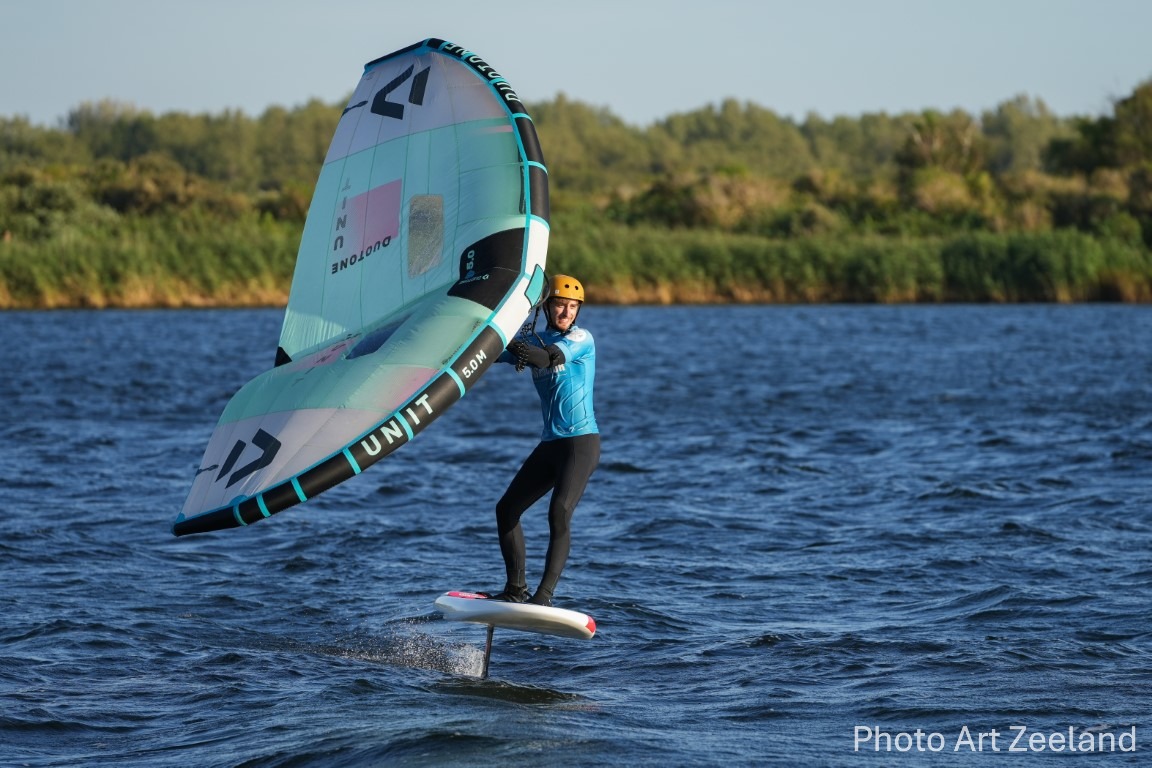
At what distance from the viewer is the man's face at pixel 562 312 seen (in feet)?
26.2

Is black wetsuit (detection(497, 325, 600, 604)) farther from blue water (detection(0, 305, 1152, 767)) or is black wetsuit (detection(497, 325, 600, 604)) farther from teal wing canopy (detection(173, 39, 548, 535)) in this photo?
blue water (detection(0, 305, 1152, 767))

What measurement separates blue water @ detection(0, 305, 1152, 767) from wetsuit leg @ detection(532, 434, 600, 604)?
785mm

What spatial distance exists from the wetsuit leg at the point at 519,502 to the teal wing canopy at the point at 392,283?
83cm

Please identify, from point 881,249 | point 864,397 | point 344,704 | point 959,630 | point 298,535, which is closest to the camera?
point 344,704

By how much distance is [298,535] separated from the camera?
43.8 ft

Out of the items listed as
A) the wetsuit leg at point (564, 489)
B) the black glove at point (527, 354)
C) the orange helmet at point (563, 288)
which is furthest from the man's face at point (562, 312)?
the wetsuit leg at point (564, 489)

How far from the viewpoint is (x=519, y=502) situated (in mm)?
8242

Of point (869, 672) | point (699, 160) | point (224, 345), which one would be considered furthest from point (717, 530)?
point (699, 160)

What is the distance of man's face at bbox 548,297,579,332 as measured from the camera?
314 inches

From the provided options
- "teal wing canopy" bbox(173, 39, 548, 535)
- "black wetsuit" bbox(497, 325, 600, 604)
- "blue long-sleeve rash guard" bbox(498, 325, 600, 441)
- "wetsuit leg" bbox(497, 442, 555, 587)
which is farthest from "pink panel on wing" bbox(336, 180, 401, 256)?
"wetsuit leg" bbox(497, 442, 555, 587)

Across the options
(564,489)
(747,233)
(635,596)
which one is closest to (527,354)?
(564,489)

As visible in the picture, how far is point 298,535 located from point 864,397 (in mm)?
12875

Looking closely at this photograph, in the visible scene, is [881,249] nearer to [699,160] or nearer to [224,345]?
[224,345]

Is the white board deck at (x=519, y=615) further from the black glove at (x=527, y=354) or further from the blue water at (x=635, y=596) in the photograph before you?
the black glove at (x=527, y=354)
